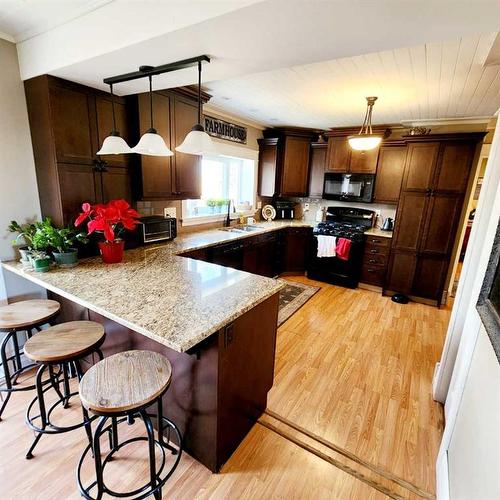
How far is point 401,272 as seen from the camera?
3916mm

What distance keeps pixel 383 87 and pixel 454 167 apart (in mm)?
1549

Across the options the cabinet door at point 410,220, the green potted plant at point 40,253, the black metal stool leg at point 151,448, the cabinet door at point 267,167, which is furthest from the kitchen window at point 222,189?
the black metal stool leg at point 151,448

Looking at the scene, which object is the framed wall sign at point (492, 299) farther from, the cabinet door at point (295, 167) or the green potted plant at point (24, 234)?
the cabinet door at point (295, 167)

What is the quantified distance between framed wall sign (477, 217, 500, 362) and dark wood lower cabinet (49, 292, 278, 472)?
104 cm

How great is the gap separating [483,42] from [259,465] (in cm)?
293

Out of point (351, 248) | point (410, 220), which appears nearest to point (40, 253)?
point (351, 248)

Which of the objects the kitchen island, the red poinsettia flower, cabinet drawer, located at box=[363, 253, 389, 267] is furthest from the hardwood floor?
cabinet drawer, located at box=[363, 253, 389, 267]

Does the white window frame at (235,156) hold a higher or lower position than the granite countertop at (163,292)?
higher

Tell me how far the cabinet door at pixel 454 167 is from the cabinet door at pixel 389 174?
20.2 inches

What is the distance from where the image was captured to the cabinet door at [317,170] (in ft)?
15.3

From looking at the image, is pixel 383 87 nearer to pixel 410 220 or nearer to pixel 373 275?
pixel 410 220

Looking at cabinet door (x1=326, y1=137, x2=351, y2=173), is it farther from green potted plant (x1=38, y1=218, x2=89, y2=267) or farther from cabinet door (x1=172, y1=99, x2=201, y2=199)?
green potted plant (x1=38, y1=218, x2=89, y2=267)

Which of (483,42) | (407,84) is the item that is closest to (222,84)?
(407,84)

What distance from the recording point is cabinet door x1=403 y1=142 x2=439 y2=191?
3.49m
